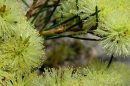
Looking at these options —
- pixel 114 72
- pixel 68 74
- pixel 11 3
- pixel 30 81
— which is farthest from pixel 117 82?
pixel 11 3

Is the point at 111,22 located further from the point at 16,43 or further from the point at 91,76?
the point at 16,43

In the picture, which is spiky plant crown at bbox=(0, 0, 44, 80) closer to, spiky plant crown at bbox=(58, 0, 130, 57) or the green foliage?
the green foliage

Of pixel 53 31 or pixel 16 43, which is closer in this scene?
pixel 16 43

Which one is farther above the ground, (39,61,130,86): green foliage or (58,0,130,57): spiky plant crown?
(58,0,130,57): spiky plant crown

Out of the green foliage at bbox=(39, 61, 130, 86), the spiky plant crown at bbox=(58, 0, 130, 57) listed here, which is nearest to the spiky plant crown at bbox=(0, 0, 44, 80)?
the green foliage at bbox=(39, 61, 130, 86)

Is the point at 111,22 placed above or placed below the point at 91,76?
above

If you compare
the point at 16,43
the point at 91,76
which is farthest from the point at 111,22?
the point at 16,43

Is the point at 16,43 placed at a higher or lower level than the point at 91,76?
higher

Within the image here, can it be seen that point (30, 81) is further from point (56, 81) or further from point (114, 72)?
point (114, 72)

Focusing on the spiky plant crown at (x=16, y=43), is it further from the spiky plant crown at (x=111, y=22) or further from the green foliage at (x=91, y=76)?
the spiky plant crown at (x=111, y=22)

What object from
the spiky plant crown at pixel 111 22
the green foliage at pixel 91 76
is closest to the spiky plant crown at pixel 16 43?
the green foliage at pixel 91 76

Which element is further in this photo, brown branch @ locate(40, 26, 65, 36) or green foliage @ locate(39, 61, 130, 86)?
brown branch @ locate(40, 26, 65, 36)
